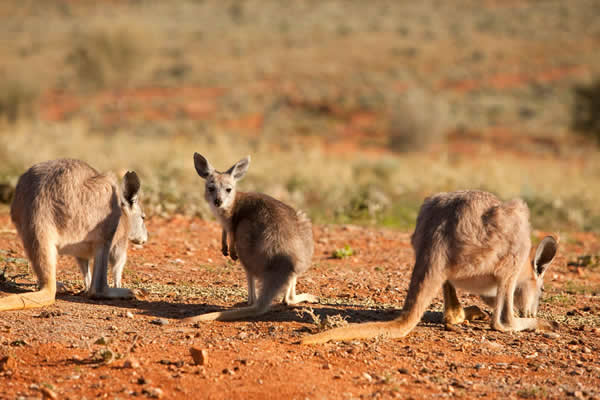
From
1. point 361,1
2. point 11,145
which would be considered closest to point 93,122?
point 11,145

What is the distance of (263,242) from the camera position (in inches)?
230

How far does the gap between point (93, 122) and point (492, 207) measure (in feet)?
87.3

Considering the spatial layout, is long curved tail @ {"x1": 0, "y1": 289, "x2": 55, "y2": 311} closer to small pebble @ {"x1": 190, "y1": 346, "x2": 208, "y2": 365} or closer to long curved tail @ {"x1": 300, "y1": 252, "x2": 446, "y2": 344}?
small pebble @ {"x1": 190, "y1": 346, "x2": 208, "y2": 365}

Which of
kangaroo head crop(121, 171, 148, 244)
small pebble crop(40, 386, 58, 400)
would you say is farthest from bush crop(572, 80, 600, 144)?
small pebble crop(40, 386, 58, 400)

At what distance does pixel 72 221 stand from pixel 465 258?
327 cm

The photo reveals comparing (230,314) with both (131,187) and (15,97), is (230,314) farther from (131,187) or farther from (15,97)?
(15,97)

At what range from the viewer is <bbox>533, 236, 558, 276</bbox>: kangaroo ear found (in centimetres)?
612

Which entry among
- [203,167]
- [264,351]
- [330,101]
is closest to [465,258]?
[264,351]

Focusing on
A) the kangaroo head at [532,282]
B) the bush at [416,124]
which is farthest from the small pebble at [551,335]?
the bush at [416,124]

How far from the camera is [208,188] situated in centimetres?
668

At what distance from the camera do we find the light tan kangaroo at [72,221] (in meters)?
5.62

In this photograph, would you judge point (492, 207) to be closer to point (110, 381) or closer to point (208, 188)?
point (208, 188)

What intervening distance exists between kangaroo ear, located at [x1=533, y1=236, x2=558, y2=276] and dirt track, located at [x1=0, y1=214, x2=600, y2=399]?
1.87ft

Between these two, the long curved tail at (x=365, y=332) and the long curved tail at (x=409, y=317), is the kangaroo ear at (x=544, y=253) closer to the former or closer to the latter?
the long curved tail at (x=409, y=317)
